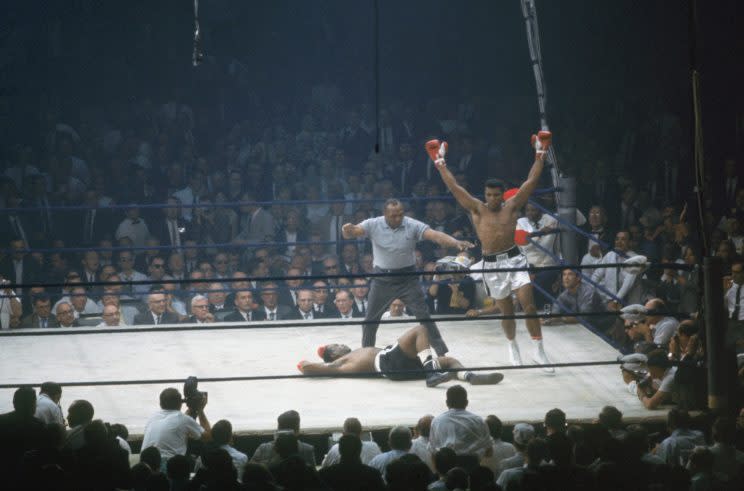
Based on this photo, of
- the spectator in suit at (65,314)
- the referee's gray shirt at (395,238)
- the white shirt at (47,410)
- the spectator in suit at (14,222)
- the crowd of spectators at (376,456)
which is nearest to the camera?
the crowd of spectators at (376,456)

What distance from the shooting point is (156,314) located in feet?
26.0

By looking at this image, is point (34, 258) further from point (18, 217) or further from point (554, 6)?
point (554, 6)

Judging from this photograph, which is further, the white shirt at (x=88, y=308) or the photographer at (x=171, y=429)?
the white shirt at (x=88, y=308)

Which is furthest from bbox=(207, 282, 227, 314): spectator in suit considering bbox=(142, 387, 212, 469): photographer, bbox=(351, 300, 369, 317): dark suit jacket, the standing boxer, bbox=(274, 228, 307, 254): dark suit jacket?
bbox=(142, 387, 212, 469): photographer

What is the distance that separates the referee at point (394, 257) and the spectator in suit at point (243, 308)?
1.66 m

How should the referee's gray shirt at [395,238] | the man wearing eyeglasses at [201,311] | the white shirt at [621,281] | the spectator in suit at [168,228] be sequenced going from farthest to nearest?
the spectator in suit at [168,228], the man wearing eyeglasses at [201,311], the white shirt at [621,281], the referee's gray shirt at [395,238]

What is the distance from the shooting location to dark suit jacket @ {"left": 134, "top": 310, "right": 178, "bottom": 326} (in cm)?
795

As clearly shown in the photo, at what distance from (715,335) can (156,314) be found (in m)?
4.72

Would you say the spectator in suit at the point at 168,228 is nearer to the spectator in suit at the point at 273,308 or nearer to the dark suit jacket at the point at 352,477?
the spectator in suit at the point at 273,308

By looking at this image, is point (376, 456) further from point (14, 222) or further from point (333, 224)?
point (14, 222)

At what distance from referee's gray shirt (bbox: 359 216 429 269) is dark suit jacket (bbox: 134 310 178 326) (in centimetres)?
211

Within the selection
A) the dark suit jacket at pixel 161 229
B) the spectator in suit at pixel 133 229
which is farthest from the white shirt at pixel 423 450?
the spectator in suit at pixel 133 229

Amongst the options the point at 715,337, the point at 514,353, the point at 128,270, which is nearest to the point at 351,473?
the point at 715,337

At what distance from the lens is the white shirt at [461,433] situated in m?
4.74
